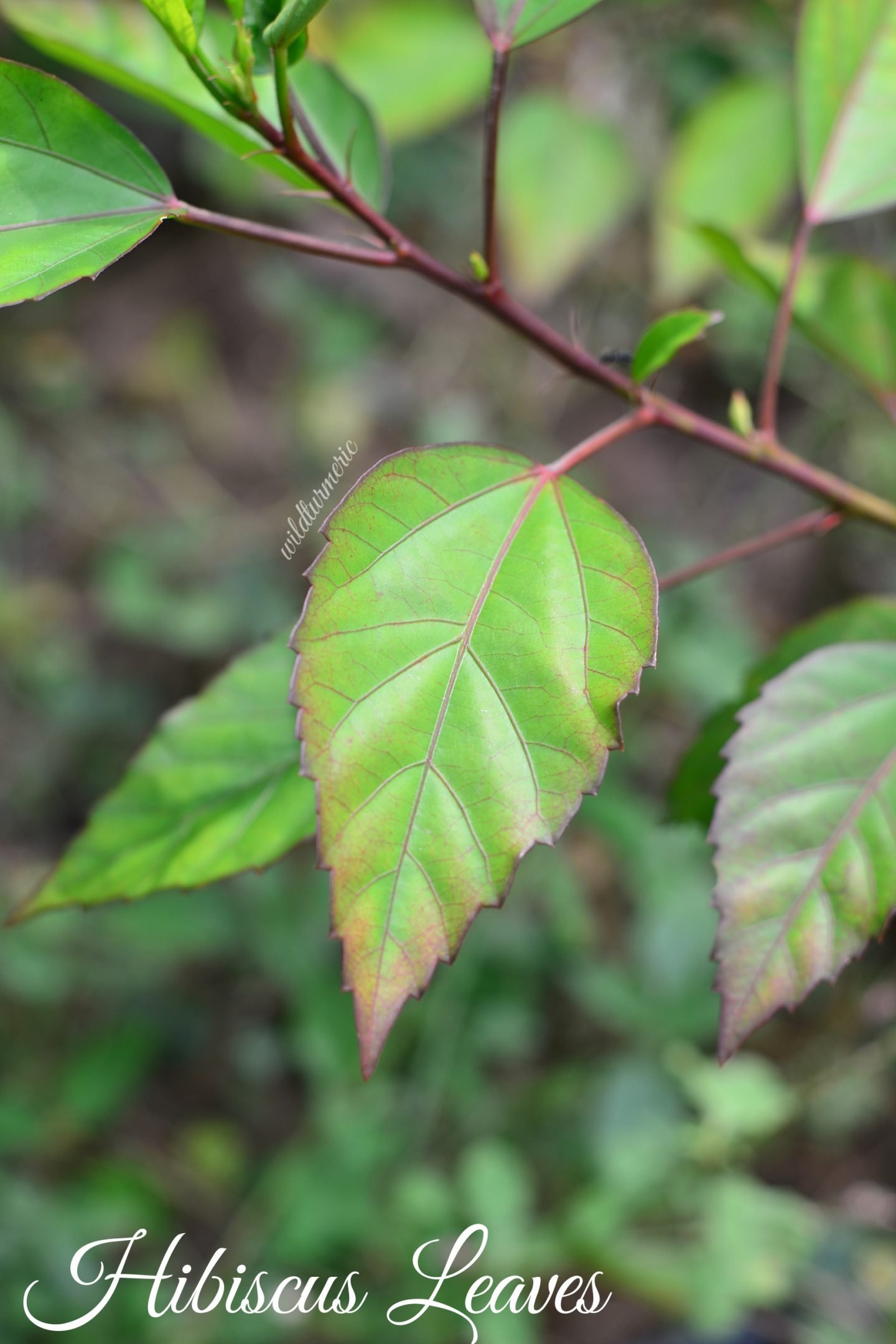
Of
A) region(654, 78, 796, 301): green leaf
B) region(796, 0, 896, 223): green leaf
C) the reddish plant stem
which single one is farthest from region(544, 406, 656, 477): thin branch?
region(654, 78, 796, 301): green leaf

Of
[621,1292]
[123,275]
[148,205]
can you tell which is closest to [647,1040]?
[621,1292]

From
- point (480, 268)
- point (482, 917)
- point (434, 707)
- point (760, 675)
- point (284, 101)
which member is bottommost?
point (482, 917)

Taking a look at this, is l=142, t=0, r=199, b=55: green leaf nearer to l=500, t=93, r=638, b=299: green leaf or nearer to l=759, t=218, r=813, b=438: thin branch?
l=759, t=218, r=813, b=438: thin branch

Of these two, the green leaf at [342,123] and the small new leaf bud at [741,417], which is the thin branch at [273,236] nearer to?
the green leaf at [342,123]

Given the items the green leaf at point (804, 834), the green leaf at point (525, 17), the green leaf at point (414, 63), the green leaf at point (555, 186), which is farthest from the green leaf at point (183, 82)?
the green leaf at point (555, 186)

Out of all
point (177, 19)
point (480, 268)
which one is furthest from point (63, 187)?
point (480, 268)

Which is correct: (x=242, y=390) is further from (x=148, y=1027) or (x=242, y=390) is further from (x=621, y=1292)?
(x=621, y=1292)

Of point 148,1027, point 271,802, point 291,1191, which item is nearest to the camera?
point 271,802

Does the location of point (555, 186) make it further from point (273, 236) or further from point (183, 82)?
point (273, 236)
